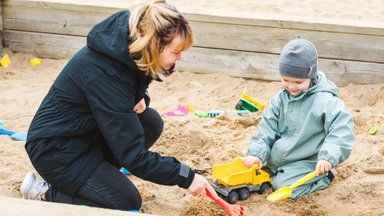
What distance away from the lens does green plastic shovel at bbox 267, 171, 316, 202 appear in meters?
2.86

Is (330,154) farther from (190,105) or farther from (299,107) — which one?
(190,105)

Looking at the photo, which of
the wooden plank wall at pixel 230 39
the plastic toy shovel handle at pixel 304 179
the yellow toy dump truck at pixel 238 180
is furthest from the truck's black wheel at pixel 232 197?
the wooden plank wall at pixel 230 39

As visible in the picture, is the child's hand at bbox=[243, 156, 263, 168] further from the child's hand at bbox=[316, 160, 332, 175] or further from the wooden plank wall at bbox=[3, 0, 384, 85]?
the wooden plank wall at bbox=[3, 0, 384, 85]

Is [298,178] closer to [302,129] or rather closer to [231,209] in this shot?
[302,129]

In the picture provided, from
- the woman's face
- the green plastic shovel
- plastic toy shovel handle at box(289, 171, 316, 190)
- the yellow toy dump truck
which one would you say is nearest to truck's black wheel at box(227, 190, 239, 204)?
the yellow toy dump truck

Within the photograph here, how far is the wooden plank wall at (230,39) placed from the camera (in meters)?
4.23

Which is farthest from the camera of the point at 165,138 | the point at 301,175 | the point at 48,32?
the point at 48,32

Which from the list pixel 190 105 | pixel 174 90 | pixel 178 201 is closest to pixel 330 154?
pixel 178 201

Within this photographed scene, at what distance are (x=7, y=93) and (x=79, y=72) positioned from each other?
1.99 m

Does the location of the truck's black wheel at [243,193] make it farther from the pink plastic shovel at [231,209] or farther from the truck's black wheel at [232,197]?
the pink plastic shovel at [231,209]

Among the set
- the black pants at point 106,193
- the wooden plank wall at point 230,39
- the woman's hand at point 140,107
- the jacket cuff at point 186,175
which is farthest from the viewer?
the wooden plank wall at point 230,39

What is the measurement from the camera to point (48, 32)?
4863mm

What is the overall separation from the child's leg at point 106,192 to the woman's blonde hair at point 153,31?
0.52m

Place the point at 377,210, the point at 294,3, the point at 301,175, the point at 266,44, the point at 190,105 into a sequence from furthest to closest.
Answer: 1. the point at 294,3
2. the point at 266,44
3. the point at 190,105
4. the point at 301,175
5. the point at 377,210
